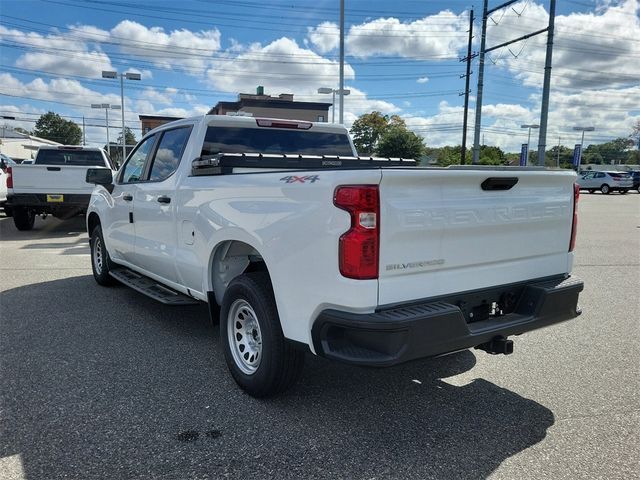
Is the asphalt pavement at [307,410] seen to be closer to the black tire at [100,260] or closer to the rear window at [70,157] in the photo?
the black tire at [100,260]

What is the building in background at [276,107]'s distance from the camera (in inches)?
2295

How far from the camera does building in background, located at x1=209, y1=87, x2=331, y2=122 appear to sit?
58.3 meters

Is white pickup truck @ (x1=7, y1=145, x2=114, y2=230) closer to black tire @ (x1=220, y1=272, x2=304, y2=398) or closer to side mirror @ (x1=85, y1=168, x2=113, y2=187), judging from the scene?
side mirror @ (x1=85, y1=168, x2=113, y2=187)

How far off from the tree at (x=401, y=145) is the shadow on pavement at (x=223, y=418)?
57.0 m

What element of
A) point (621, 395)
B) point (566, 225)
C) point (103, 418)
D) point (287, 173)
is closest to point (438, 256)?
point (287, 173)

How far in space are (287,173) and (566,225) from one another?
80.3 inches

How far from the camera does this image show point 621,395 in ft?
12.0

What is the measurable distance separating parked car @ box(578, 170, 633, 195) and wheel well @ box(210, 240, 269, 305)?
115ft

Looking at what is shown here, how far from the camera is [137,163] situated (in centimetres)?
569

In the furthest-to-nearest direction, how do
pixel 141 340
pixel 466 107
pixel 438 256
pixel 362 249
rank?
pixel 466 107, pixel 141 340, pixel 438 256, pixel 362 249

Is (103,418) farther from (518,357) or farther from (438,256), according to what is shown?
(518,357)

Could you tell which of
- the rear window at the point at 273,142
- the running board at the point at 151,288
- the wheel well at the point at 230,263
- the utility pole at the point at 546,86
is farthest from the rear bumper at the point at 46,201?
the utility pole at the point at 546,86

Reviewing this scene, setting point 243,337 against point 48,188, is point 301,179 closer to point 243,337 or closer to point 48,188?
point 243,337

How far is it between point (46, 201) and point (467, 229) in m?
11.1
